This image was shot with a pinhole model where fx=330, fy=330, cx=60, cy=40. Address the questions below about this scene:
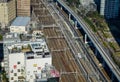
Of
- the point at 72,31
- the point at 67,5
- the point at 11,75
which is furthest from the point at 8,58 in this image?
the point at 67,5

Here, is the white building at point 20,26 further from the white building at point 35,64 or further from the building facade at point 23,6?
the white building at point 35,64

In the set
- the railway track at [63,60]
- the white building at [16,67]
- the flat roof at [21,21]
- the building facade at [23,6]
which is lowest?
the railway track at [63,60]

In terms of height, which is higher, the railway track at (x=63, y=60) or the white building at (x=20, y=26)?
the white building at (x=20, y=26)

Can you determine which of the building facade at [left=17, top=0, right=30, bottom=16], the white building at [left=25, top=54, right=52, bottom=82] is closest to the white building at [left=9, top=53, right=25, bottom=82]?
the white building at [left=25, top=54, right=52, bottom=82]

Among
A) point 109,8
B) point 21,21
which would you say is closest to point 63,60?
point 21,21

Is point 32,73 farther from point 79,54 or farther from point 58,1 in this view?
point 58,1

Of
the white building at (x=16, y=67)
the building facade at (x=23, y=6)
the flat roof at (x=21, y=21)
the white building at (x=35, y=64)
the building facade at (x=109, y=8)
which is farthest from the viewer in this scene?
the building facade at (x=109, y=8)

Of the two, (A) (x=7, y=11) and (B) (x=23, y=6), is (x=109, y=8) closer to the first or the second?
(B) (x=23, y=6)

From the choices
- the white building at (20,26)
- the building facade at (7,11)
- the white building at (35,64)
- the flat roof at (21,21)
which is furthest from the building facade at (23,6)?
the white building at (35,64)
